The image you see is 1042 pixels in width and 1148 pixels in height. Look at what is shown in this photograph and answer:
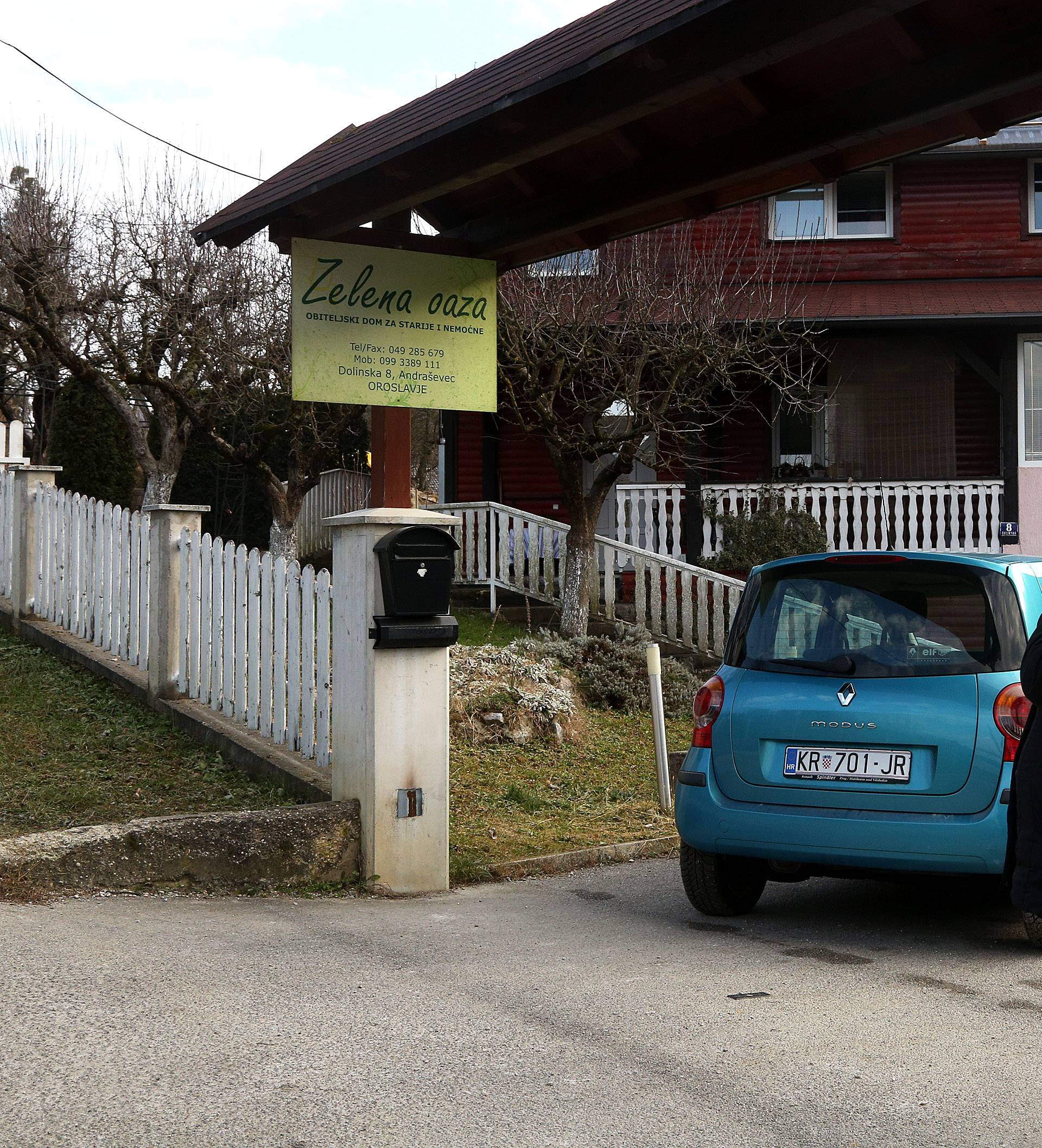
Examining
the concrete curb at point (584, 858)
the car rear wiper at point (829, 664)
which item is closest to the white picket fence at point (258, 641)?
the concrete curb at point (584, 858)

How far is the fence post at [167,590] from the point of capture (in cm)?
883

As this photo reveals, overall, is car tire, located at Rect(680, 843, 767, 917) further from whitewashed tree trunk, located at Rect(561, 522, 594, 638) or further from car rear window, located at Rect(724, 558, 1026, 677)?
whitewashed tree trunk, located at Rect(561, 522, 594, 638)

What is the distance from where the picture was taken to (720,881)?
593 cm

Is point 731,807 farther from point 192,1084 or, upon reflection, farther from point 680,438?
point 680,438

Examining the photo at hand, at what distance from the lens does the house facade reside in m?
18.4

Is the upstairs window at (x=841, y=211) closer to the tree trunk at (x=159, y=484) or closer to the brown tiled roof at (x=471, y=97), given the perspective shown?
the tree trunk at (x=159, y=484)

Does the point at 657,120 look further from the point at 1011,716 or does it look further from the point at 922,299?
the point at 922,299

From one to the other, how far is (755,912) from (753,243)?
1517cm

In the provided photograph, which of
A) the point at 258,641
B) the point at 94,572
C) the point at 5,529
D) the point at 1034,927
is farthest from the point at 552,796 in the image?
the point at 5,529

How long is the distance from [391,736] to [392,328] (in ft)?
7.46

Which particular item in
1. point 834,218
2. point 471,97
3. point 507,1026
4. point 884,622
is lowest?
point 507,1026

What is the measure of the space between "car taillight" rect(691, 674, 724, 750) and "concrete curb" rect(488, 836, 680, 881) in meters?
1.44

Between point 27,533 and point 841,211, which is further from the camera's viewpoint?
point 841,211

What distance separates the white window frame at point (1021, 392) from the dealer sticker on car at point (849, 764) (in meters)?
14.0
